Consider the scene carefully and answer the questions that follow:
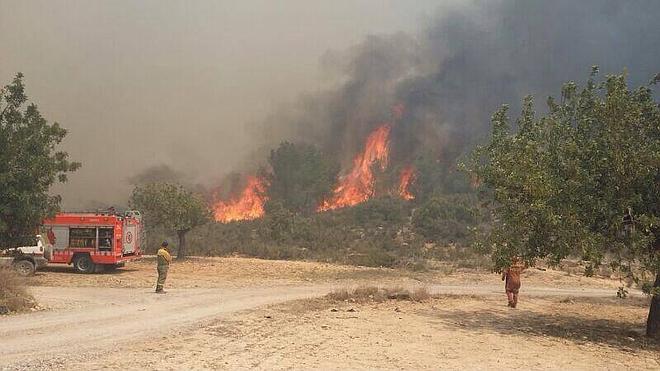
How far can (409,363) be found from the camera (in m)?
11.0

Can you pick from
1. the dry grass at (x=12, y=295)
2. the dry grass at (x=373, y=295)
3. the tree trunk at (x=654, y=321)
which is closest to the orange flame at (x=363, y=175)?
the dry grass at (x=373, y=295)

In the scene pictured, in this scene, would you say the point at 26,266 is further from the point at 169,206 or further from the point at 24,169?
the point at 169,206

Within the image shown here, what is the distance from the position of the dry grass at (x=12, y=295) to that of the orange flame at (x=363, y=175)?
71.9 meters

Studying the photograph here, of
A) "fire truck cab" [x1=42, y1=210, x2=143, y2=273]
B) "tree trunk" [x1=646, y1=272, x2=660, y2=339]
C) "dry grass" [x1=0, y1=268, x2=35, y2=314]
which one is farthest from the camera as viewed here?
"fire truck cab" [x1=42, y1=210, x2=143, y2=273]

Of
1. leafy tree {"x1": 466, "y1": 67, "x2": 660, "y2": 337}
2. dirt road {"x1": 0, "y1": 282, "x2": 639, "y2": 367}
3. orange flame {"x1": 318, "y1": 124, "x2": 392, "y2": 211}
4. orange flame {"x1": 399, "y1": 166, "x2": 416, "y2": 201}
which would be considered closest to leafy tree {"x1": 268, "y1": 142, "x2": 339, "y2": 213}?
orange flame {"x1": 318, "y1": 124, "x2": 392, "y2": 211}

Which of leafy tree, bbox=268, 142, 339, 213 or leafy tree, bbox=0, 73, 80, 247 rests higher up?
leafy tree, bbox=268, 142, 339, 213

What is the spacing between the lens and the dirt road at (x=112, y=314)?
1145 cm

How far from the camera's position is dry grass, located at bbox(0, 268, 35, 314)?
51.3 ft

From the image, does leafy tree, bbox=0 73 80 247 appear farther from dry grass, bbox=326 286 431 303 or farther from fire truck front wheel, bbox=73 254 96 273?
dry grass, bbox=326 286 431 303

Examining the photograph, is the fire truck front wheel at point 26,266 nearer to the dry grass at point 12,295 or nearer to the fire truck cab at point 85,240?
the fire truck cab at point 85,240

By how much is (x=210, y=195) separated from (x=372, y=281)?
89588 mm

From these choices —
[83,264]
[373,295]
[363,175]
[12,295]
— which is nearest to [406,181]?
[363,175]

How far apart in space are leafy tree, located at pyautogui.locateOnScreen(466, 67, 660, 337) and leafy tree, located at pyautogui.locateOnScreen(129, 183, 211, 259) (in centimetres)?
2639

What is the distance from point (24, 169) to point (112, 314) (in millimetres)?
13608
